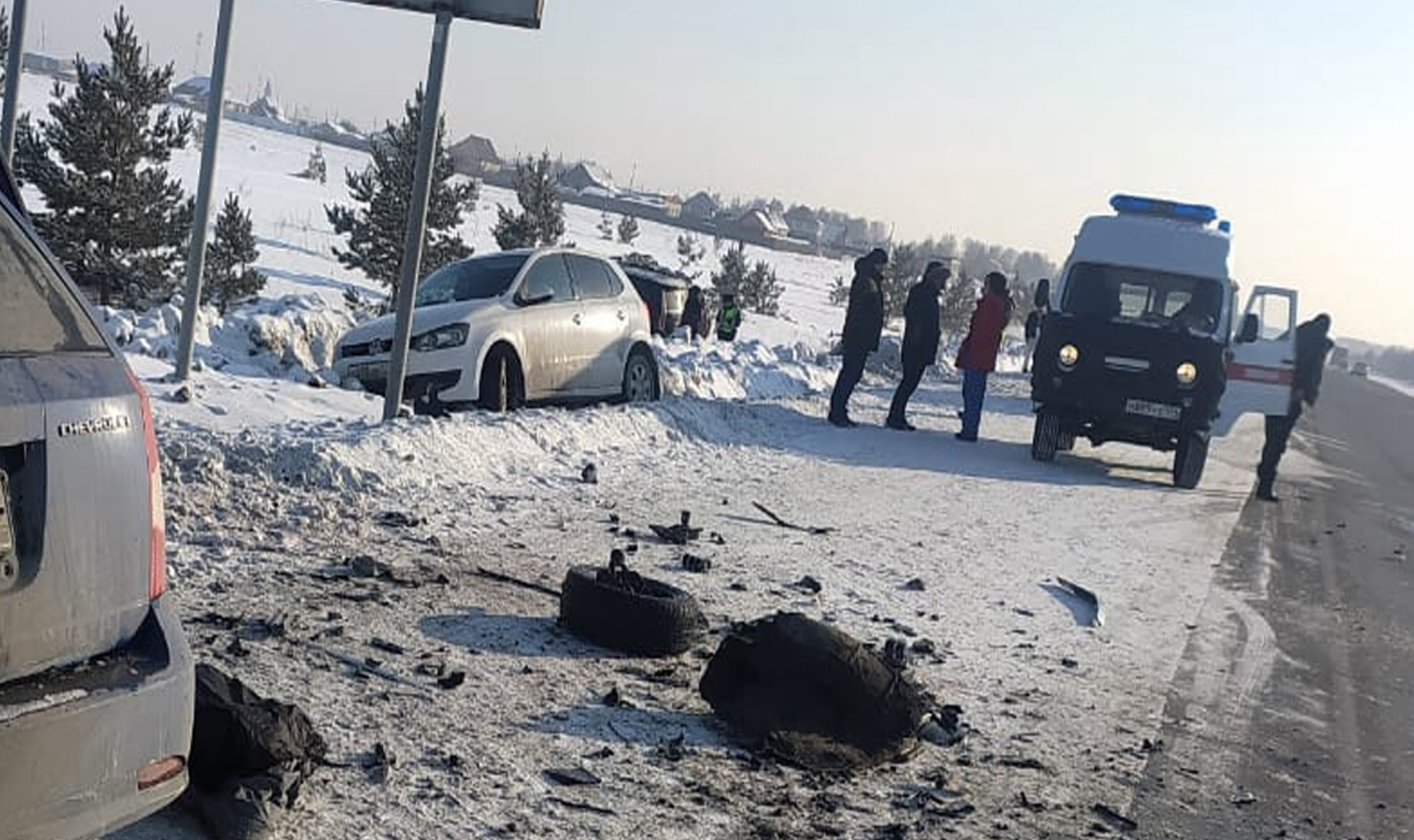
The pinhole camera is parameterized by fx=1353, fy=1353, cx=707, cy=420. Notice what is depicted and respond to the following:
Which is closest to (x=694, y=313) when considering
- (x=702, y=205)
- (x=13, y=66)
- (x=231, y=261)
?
(x=231, y=261)

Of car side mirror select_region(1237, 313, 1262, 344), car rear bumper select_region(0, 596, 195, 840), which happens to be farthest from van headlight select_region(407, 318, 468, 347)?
car side mirror select_region(1237, 313, 1262, 344)

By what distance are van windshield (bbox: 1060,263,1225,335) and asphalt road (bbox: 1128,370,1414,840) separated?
2.51 meters

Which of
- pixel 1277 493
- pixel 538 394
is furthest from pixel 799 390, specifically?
pixel 538 394

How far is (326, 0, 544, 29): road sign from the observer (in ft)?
30.0

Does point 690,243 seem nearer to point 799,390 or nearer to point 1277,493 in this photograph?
point 799,390

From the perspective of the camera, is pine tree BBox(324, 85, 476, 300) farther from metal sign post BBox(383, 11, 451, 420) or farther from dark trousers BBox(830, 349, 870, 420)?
metal sign post BBox(383, 11, 451, 420)

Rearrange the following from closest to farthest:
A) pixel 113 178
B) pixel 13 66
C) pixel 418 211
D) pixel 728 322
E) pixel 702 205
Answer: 1. pixel 418 211
2. pixel 13 66
3. pixel 113 178
4. pixel 728 322
5. pixel 702 205

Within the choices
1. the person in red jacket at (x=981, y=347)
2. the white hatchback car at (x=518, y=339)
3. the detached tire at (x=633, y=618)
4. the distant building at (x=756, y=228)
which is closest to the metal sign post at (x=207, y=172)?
the white hatchback car at (x=518, y=339)

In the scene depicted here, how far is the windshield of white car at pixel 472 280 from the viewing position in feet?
42.6

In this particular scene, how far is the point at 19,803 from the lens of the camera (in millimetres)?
2688

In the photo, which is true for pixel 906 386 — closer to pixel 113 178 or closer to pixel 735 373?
pixel 735 373

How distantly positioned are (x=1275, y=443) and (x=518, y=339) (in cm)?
874

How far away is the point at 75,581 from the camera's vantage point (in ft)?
9.53

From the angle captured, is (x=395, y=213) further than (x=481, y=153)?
No
